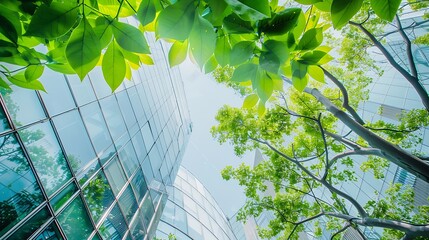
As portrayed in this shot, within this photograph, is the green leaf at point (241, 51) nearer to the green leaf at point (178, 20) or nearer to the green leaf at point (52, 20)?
the green leaf at point (178, 20)

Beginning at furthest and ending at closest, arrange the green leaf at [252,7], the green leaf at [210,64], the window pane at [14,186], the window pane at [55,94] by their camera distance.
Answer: the window pane at [55,94], the window pane at [14,186], the green leaf at [210,64], the green leaf at [252,7]

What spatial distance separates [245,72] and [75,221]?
6.57 meters

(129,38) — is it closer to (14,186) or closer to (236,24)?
(236,24)

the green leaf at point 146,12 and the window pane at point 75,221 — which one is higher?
the green leaf at point 146,12

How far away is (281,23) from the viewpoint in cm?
75

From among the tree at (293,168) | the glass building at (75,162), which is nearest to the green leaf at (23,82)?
the glass building at (75,162)

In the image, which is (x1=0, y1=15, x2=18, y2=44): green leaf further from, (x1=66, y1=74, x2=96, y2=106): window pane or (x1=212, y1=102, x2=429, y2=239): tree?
(x1=212, y1=102, x2=429, y2=239): tree

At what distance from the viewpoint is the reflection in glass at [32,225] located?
163 inches

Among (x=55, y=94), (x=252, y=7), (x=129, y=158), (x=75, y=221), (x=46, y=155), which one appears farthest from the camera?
(x=129, y=158)

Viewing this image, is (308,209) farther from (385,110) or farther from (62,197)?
(385,110)

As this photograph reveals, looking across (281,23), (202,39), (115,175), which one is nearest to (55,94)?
(115,175)

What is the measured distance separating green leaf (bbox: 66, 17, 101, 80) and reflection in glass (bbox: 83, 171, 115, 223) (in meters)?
6.60

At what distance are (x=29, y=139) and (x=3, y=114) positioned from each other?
2.30ft

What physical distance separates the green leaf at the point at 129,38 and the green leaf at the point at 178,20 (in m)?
0.12
